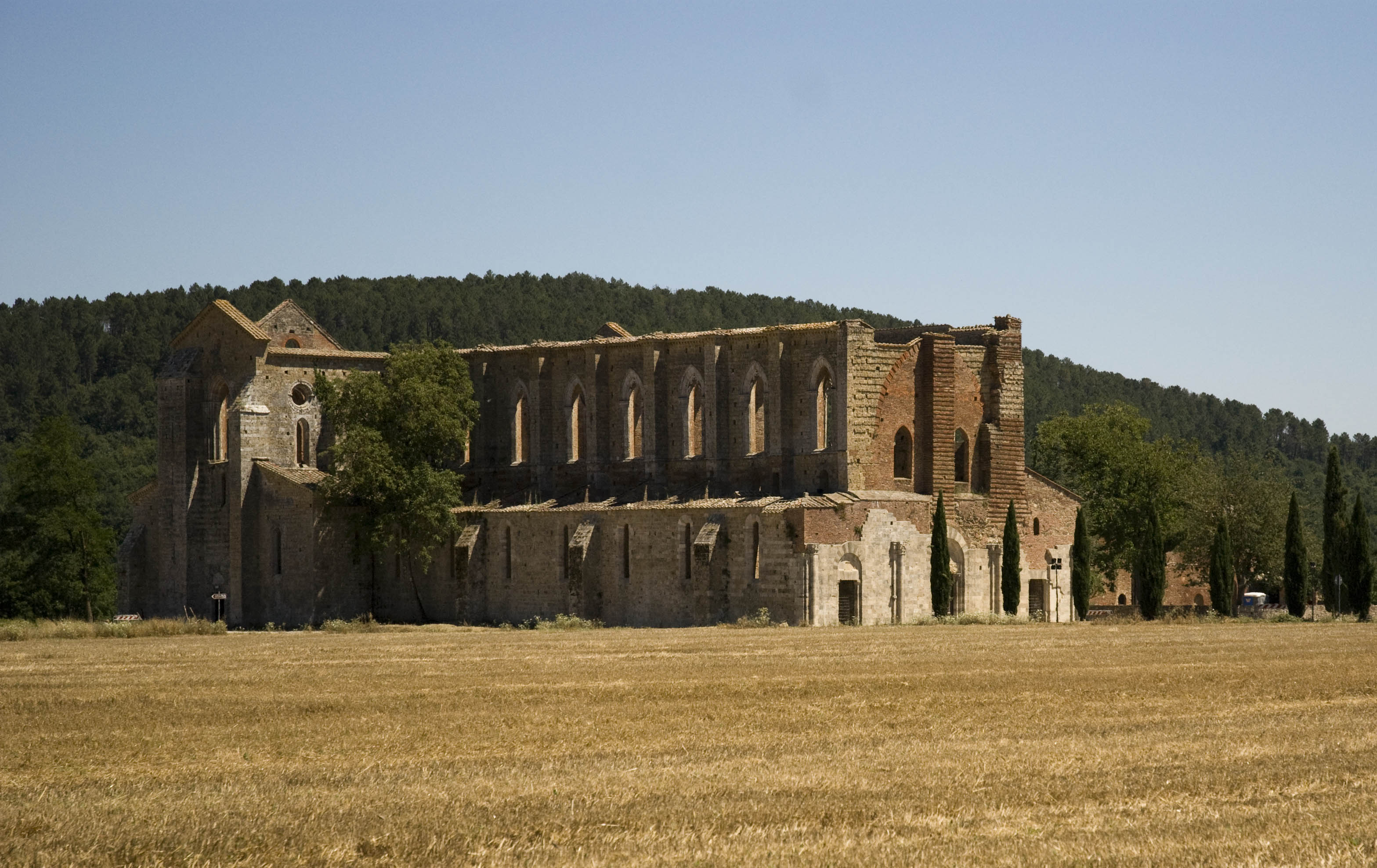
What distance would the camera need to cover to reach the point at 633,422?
194 ft

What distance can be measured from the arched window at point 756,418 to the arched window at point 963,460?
635 centimetres

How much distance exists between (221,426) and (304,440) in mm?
2905

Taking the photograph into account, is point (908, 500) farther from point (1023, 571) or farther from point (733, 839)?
point (733, 839)

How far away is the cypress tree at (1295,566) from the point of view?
55375 millimetres

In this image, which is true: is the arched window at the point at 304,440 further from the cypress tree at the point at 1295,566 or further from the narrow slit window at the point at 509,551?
the cypress tree at the point at 1295,566

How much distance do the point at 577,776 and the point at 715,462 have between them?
38.9 m

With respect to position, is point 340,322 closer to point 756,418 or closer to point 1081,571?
point 756,418

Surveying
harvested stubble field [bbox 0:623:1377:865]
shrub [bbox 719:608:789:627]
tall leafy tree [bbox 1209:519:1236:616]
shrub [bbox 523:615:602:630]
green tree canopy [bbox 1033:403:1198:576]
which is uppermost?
green tree canopy [bbox 1033:403:1198:576]

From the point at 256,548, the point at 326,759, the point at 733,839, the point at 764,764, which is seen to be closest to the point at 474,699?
the point at 326,759

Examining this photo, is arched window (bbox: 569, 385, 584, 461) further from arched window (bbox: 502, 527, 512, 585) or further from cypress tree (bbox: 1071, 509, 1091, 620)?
cypress tree (bbox: 1071, 509, 1091, 620)

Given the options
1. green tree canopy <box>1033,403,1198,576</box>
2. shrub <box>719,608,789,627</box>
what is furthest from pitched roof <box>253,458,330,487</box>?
green tree canopy <box>1033,403,1198,576</box>

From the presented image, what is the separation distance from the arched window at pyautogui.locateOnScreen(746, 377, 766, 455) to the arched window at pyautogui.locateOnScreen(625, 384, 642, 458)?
450cm

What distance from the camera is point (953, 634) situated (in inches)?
1667

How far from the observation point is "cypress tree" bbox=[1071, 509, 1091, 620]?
54.0 meters
